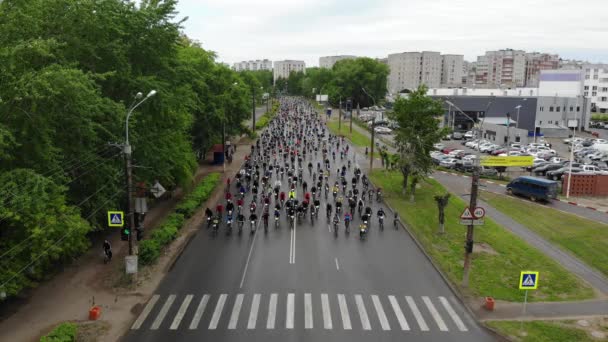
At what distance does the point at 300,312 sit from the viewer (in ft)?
61.8

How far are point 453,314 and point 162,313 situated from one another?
1136 centimetres

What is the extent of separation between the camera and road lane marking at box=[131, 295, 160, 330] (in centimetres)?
1797

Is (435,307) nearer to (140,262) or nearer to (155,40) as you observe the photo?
(140,262)

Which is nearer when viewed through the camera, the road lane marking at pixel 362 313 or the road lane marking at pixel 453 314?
the road lane marking at pixel 362 313

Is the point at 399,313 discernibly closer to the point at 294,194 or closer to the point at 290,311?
the point at 290,311

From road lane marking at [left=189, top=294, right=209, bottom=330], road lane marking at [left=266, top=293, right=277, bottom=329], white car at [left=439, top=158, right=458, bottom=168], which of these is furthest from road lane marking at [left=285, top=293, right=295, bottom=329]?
white car at [left=439, top=158, right=458, bottom=168]

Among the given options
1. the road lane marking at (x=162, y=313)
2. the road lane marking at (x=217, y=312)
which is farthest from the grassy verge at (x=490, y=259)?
the road lane marking at (x=162, y=313)

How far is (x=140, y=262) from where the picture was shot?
926 inches

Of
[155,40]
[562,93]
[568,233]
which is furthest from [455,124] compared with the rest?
[155,40]

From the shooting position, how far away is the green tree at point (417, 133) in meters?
38.5

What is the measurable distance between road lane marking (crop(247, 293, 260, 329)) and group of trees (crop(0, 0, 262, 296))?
7292 millimetres

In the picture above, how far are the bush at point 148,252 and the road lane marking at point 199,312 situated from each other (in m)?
4.72

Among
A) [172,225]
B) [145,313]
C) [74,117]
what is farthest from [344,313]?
[74,117]

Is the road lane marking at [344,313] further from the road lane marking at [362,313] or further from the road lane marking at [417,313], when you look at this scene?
the road lane marking at [417,313]
